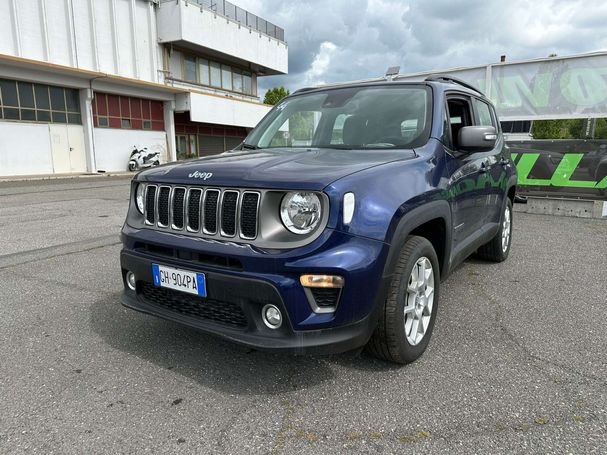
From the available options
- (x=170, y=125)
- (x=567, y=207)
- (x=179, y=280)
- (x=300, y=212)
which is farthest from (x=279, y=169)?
(x=170, y=125)

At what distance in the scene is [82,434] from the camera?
224 centimetres

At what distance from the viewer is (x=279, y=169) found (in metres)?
2.52

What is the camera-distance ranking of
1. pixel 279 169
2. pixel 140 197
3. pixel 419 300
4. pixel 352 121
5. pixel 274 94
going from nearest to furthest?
pixel 279 169 < pixel 419 300 < pixel 140 197 < pixel 352 121 < pixel 274 94

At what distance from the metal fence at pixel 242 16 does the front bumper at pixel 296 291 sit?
30.1 metres

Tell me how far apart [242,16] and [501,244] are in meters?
32.5

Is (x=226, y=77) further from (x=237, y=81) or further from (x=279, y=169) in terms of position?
(x=279, y=169)

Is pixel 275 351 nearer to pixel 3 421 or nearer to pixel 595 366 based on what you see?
pixel 3 421

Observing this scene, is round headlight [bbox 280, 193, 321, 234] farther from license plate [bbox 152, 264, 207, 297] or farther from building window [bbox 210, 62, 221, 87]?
building window [bbox 210, 62, 221, 87]

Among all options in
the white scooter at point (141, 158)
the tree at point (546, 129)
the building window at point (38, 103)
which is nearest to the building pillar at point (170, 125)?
the white scooter at point (141, 158)

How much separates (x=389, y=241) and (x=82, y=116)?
83.4ft

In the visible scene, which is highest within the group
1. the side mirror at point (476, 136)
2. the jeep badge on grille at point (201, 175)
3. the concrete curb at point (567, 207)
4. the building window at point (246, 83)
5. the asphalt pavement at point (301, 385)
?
the building window at point (246, 83)

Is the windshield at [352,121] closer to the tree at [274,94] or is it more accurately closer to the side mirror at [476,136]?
the side mirror at [476,136]

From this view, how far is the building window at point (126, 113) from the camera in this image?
24.9m

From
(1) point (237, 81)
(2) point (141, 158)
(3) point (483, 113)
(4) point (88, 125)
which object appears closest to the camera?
(3) point (483, 113)
